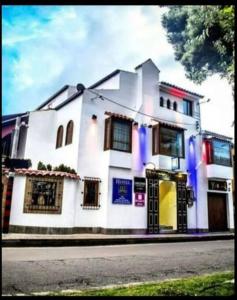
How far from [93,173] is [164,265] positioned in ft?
29.1

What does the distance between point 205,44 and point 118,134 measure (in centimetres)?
1046

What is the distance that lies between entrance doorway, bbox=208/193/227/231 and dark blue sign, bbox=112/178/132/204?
661cm

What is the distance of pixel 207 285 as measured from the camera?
4.45 m

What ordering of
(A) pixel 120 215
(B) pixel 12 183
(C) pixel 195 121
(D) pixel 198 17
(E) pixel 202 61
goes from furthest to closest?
(C) pixel 195 121
(A) pixel 120 215
(B) pixel 12 183
(E) pixel 202 61
(D) pixel 198 17

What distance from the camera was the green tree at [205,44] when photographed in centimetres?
437

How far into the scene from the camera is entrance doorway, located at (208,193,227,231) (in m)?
19.3

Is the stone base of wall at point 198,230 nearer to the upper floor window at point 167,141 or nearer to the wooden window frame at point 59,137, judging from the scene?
the upper floor window at point 167,141

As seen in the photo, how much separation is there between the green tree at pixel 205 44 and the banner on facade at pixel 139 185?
10.4 m

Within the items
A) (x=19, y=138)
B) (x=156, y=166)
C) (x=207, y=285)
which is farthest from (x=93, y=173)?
(x=207, y=285)

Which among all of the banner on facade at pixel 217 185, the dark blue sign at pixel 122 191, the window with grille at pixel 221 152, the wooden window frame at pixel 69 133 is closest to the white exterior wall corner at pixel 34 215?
the dark blue sign at pixel 122 191

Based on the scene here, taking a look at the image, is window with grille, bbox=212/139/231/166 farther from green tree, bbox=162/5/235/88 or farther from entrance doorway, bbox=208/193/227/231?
green tree, bbox=162/5/235/88

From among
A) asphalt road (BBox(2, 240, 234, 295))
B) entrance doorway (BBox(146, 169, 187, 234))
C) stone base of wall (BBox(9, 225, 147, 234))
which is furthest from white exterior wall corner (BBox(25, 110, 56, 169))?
asphalt road (BBox(2, 240, 234, 295))

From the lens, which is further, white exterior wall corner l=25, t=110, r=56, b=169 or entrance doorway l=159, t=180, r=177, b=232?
entrance doorway l=159, t=180, r=177, b=232
